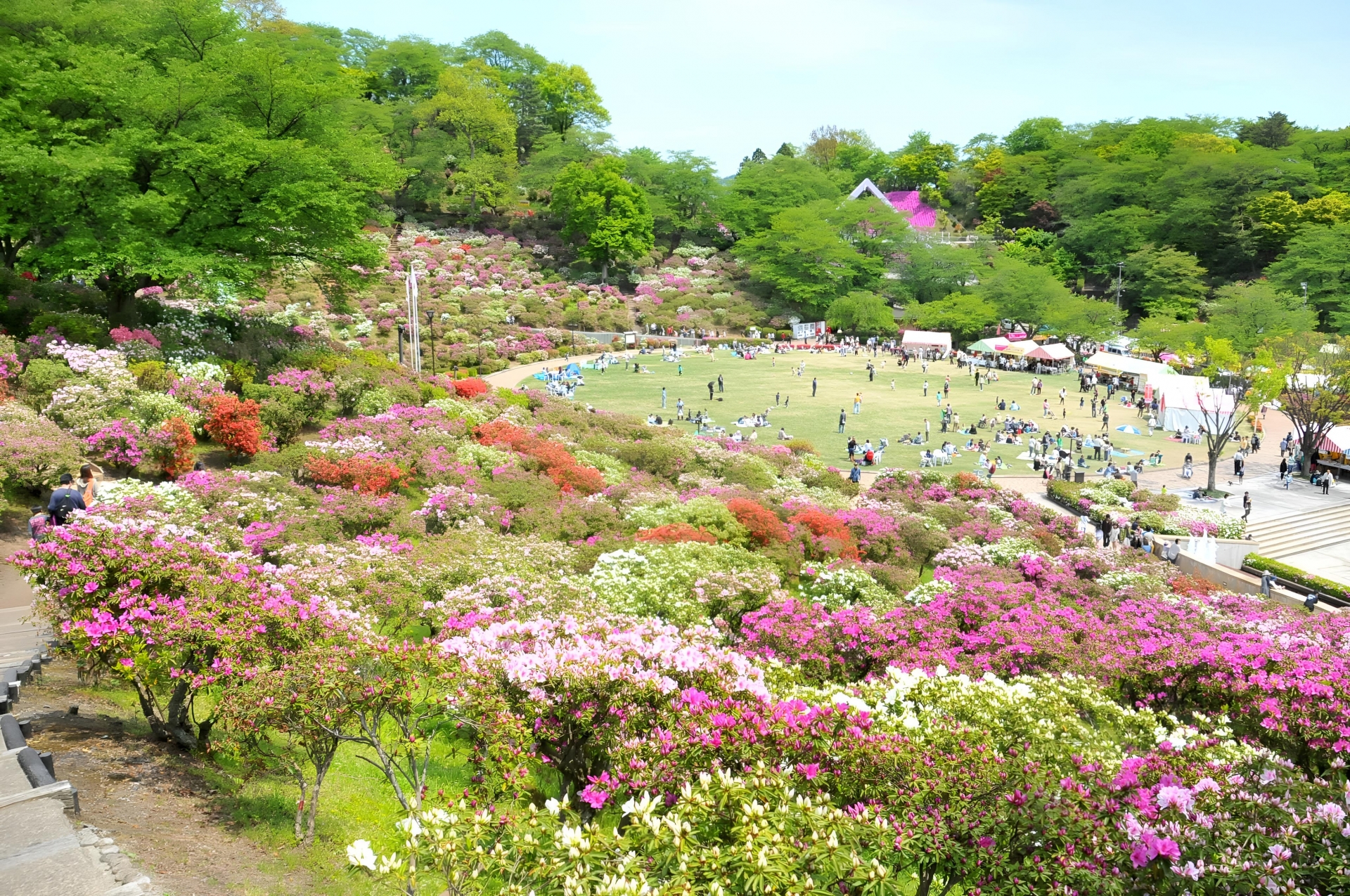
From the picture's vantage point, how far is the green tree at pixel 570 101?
98.2 meters

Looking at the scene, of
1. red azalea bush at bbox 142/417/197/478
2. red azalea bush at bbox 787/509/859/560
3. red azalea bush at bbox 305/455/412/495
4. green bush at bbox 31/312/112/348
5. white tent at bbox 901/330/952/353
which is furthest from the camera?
white tent at bbox 901/330/952/353

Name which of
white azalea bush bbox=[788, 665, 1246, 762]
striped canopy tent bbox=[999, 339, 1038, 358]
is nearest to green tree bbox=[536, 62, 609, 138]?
striped canopy tent bbox=[999, 339, 1038, 358]

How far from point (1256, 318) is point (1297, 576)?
40223 millimetres

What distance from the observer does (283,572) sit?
10648 mm

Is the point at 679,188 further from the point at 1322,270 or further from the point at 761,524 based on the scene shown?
the point at 761,524

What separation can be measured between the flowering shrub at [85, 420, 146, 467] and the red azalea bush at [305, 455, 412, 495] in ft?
10.8

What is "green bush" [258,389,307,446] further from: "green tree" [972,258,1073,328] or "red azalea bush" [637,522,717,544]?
"green tree" [972,258,1073,328]

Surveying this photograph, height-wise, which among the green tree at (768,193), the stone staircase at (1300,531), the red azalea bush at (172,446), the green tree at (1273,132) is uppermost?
the green tree at (1273,132)

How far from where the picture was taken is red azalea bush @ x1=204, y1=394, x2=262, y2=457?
66.5 feet

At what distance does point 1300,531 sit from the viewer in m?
28.2

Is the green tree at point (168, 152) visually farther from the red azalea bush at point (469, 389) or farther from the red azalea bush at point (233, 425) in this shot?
the red azalea bush at point (469, 389)

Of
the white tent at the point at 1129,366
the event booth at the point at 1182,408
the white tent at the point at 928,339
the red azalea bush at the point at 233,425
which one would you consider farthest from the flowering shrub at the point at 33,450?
the white tent at the point at 928,339

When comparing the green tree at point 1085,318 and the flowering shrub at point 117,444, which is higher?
the green tree at point 1085,318

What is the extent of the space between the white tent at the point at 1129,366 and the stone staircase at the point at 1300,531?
50.2 feet
